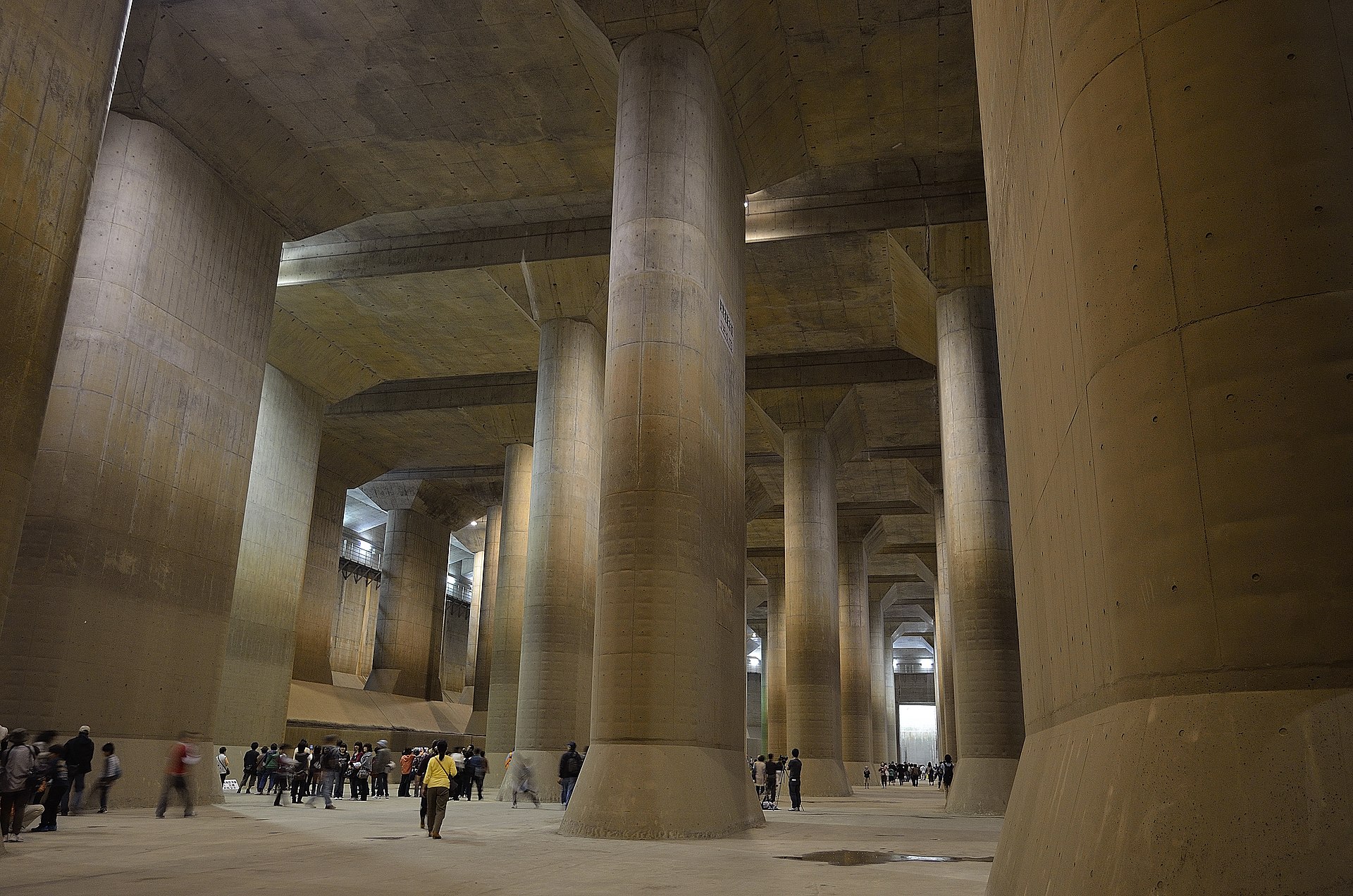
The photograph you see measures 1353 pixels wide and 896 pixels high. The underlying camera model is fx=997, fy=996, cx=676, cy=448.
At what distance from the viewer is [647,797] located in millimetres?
13086

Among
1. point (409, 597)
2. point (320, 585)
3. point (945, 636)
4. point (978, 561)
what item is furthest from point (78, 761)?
point (945, 636)

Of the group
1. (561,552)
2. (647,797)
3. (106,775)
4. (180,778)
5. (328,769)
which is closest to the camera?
(647,797)

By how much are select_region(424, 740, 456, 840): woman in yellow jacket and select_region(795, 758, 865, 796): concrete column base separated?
22946mm

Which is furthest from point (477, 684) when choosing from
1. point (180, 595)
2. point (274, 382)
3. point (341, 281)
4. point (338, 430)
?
point (180, 595)

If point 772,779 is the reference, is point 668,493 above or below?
above

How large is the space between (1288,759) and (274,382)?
30.0m

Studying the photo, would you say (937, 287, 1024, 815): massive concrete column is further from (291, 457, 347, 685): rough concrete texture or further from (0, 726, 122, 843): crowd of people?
(291, 457, 347, 685): rough concrete texture

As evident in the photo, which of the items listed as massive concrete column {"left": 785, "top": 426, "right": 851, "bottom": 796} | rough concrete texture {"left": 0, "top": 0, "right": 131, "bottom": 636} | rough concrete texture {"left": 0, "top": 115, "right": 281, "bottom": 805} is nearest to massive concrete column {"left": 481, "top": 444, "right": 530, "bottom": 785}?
massive concrete column {"left": 785, "top": 426, "right": 851, "bottom": 796}

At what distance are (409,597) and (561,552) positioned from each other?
21965 millimetres

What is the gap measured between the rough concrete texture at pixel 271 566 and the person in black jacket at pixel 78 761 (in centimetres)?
1016

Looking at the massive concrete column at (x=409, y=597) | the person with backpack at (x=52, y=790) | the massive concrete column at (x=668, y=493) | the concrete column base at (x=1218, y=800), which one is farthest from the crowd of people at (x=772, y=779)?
the massive concrete column at (x=409, y=597)

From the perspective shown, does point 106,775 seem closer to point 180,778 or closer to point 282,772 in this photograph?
point 180,778

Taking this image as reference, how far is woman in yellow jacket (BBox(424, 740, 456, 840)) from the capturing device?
1238 centimetres

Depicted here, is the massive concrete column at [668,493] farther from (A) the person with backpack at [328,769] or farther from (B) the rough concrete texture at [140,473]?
(B) the rough concrete texture at [140,473]
